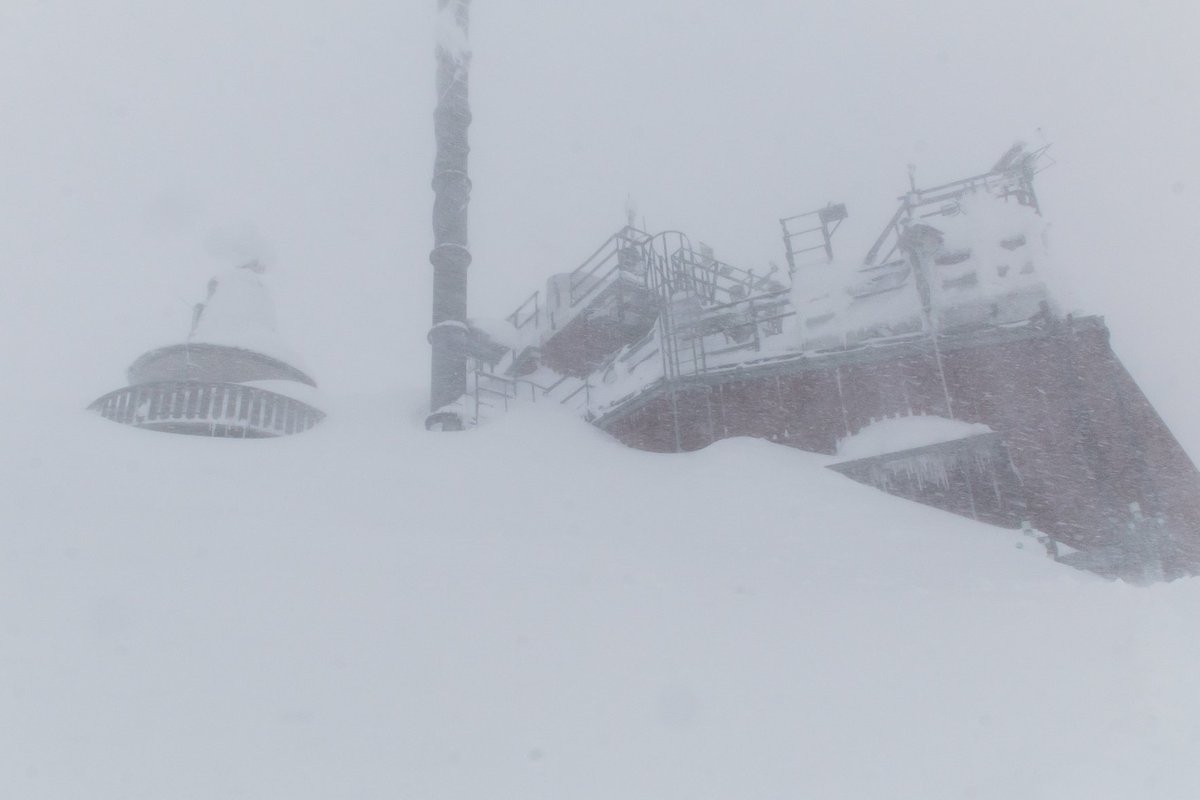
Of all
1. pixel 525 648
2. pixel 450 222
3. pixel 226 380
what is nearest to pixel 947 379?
pixel 525 648

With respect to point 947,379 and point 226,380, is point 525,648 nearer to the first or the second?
point 947,379

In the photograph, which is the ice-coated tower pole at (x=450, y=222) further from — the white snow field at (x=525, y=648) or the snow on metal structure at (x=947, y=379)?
the white snow field at (x=525, y=648)

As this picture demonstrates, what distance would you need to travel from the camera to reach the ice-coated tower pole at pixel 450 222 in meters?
18.1

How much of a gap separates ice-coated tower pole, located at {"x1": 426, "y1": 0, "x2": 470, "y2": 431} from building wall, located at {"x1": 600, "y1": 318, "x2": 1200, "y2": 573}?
695 centimetres

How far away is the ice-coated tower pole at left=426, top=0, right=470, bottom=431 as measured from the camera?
18078 millimetres

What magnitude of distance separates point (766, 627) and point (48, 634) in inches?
219

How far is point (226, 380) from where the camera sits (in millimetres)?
17562

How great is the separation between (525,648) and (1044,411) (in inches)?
339

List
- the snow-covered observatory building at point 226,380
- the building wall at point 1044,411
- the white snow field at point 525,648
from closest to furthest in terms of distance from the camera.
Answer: the white snow field at point 525,648, the building wall at point 1044,411, the snow-covered observatory building at point 226,380

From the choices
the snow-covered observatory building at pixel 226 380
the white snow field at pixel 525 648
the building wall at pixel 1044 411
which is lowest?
the white snow field at pixel 525 648

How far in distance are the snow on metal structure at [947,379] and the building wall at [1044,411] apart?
0.02 metres

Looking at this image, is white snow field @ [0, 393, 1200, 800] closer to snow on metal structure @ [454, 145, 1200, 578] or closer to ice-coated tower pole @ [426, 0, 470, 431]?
snow on metal structure @ [454, 145, 1200, 578]

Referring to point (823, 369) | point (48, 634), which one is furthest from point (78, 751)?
point (823, 369)

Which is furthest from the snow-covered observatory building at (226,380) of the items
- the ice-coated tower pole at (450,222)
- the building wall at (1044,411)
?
the building wall at (1044,411)
